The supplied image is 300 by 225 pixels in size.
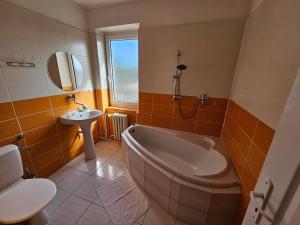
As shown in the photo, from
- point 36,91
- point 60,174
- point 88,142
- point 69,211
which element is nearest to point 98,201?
point 69,211

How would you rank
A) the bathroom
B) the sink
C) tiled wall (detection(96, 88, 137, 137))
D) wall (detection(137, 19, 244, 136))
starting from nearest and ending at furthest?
the bathroom, wall (detection(137, 19, 244, 136)), the sink, tiled wall (detection(96, 88, 137, 137))

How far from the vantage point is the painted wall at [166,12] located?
154 cm

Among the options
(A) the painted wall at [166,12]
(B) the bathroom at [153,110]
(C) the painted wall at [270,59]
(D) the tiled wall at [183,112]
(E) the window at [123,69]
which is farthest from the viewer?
(E) the window at [123,69]

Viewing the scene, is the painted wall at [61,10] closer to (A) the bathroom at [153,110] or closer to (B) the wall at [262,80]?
(A) the bathroom at [153,110]

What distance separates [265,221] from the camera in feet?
1.59

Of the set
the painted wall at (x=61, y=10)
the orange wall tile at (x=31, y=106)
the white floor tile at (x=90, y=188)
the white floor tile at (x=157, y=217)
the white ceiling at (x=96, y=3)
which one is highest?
the white ceiling at (x=96, y=3)

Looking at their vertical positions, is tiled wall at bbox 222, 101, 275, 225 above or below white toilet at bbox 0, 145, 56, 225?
above

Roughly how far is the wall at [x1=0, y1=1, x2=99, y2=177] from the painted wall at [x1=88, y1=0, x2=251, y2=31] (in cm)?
Answer: 48

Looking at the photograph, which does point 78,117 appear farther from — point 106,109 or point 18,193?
point 18,193

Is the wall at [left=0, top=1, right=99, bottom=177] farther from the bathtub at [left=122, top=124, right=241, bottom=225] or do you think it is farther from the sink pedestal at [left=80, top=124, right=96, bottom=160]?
the bathtub at [left=122, top=124, right=241, bottom=225]

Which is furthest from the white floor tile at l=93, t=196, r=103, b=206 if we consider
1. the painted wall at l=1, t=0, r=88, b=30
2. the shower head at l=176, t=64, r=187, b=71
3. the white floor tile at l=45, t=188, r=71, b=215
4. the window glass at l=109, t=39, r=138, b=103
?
the painted wall at l=1, t=0, r=88, b=30

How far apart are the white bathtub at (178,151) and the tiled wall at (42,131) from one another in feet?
3.08

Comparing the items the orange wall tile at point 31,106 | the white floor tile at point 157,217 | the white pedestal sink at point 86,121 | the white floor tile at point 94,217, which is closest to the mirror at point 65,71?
the orange wall tile at point 31,106

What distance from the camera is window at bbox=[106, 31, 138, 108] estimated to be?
7.72 ft
